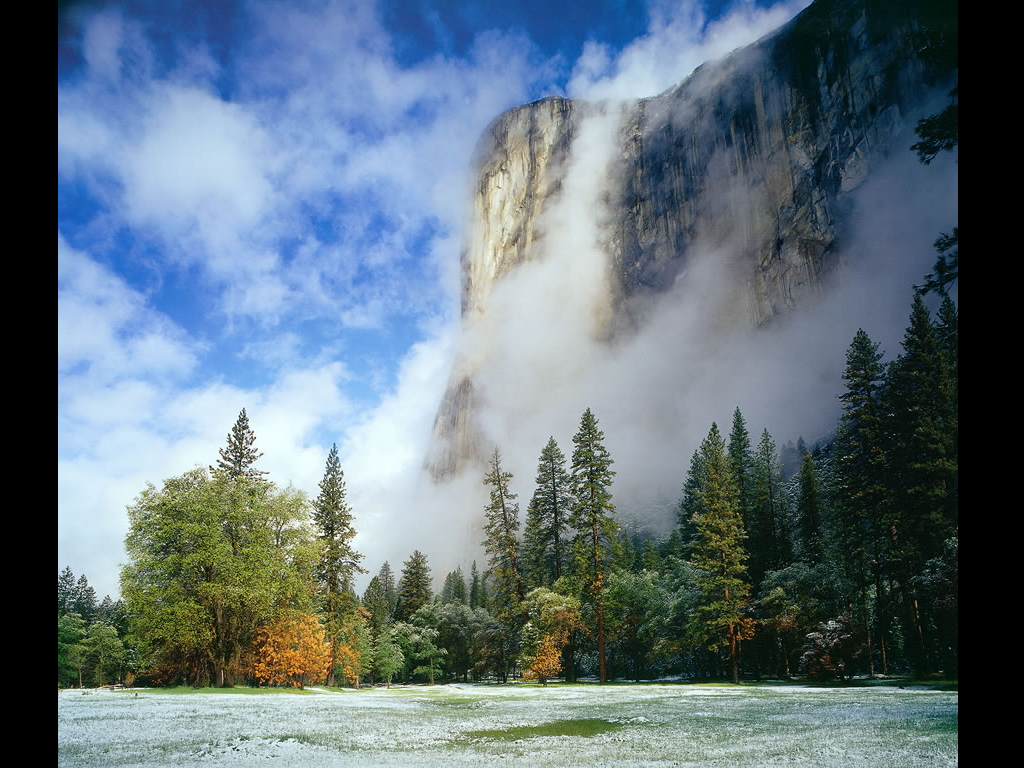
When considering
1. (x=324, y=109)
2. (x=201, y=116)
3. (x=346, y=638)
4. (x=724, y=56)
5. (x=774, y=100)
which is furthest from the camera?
(x=724, y=56)

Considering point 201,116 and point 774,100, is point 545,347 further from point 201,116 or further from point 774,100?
point 201,116

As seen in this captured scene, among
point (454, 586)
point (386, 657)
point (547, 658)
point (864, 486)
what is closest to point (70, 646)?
point (386, 657)

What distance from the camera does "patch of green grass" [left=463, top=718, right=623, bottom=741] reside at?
1136 centimetres

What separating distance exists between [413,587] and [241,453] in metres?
15.0

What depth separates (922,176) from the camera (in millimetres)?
40844

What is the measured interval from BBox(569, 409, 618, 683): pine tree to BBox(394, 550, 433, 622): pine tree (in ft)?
42.2

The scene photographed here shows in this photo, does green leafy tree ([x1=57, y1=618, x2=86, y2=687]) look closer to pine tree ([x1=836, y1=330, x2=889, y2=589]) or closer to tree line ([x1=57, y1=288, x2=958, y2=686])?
tree line ([x1=57, y1=288, x2=958, y2=686])

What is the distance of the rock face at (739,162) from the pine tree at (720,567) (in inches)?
1072

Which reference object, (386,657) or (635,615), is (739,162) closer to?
(635,615)

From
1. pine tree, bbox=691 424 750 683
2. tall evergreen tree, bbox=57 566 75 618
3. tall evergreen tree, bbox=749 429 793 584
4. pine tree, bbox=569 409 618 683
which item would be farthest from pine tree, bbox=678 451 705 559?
tall evergreen tree, bbox=57 566 75 618

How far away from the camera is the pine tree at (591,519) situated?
29422 mm

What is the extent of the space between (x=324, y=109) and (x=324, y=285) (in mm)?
11236
